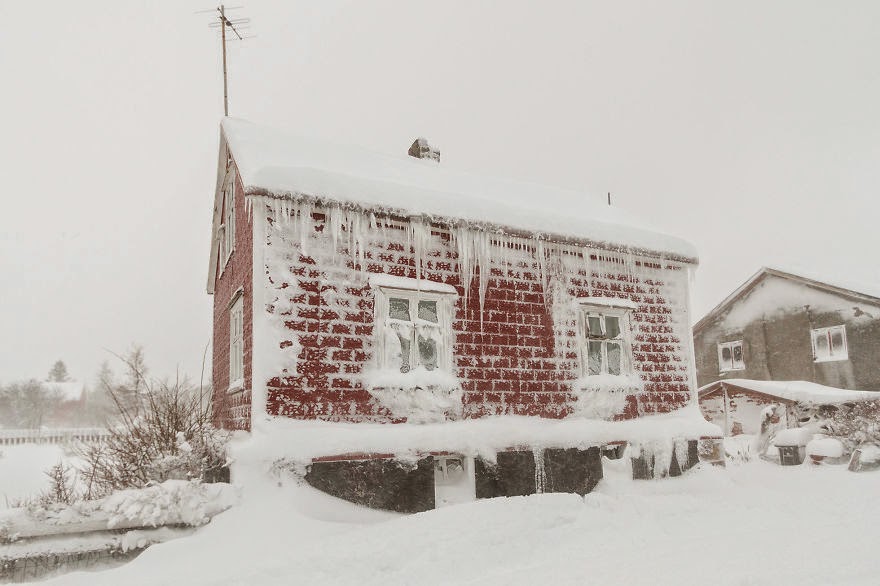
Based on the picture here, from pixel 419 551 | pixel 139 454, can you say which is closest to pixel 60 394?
pixel 139 454

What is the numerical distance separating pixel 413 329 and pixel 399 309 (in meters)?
0.33

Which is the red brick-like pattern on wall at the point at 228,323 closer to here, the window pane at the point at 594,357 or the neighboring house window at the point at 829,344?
the window pane at the point at 594,357

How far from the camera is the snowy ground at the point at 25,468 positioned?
48.9 feet

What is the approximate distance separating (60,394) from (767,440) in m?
75.1

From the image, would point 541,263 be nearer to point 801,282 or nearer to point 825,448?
point 825,448

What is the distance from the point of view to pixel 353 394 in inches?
307

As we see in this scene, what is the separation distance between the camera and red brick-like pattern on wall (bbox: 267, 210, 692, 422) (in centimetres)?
762

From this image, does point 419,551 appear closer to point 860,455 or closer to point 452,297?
point 452,297

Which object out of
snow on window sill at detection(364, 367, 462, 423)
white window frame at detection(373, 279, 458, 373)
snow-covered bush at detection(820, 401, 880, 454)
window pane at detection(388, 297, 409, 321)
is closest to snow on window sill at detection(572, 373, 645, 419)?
snow on window sill at detection(364, 367, 462, 423)

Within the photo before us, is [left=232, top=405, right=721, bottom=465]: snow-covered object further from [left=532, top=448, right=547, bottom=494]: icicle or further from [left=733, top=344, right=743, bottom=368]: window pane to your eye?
[left=733, top=344, right=743, bottom=368]: window pane

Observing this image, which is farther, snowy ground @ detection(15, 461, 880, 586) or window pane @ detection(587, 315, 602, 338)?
window pane @ detection(587, 315, 602, 338)

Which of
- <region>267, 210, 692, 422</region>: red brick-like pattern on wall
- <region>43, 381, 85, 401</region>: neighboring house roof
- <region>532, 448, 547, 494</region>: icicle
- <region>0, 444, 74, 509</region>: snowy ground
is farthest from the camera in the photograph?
<region>43, 381, 85, 401</region>: neighboring house roof

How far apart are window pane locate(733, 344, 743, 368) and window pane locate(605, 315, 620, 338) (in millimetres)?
14163

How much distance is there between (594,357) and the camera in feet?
33.3
